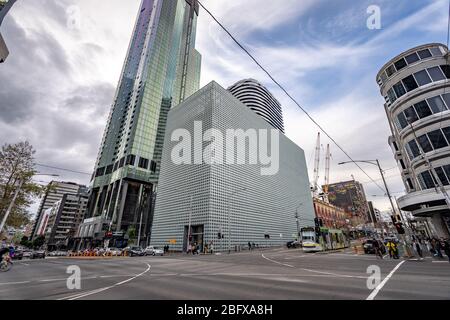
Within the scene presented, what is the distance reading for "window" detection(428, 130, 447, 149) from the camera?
2631cm

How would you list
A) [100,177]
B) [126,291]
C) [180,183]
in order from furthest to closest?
[100,177], [180,183], [126,291]

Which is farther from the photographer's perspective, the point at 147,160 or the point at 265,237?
the point at 147,160

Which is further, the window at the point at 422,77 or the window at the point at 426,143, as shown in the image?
the window at the point at 422,77

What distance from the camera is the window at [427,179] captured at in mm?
27547

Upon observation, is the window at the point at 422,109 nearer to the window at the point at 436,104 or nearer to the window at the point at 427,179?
the window at the point at 436,104

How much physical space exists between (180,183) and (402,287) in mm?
54358

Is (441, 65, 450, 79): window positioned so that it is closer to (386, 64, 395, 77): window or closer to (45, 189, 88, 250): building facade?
(386, 64, 395, 77): window

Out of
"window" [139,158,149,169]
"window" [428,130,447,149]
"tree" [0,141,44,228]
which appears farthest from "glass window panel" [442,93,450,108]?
"window" [139,158,149,169]

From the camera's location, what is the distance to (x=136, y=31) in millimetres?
122500

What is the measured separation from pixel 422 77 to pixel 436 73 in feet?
4.59

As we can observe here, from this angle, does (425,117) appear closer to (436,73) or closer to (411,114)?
Answer: (411,114)

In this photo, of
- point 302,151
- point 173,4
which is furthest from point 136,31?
point 302,151

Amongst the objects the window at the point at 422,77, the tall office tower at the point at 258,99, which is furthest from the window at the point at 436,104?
the tall office tower at the point at 258,99
